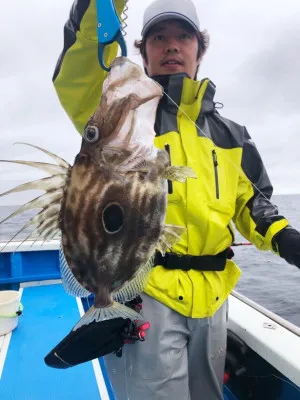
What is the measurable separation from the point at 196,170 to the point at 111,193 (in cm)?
95

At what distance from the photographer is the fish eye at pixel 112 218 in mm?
1613

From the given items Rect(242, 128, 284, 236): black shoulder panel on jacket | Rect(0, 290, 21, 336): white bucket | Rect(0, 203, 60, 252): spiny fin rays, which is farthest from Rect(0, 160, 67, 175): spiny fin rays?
Rect(0, 290, 21, 336): white bucket

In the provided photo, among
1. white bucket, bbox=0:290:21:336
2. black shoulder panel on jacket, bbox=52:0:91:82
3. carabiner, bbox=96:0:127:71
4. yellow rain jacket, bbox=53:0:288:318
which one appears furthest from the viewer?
white bucket, bbox=0:290:21:336

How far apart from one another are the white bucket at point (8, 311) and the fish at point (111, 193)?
3.05m

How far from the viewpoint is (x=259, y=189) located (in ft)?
9.16

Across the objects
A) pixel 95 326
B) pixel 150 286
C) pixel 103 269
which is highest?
pixel 103 269

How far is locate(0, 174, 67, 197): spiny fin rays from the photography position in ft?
5.35

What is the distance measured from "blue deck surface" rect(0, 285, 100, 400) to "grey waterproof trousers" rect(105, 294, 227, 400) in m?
1.44

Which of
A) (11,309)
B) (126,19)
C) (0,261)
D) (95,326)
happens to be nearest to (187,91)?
(126,19)

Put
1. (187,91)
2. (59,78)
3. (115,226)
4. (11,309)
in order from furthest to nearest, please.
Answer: (11,309), (187,91), (59,78), (115,226)

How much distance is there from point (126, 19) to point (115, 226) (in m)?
1.00

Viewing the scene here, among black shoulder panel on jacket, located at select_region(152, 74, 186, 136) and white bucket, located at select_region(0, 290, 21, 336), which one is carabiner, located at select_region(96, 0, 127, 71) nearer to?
black shoulder panel on jacket, located at select_region(152, 74, 186, 136)

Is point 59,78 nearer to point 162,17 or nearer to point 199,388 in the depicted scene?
point 162,17

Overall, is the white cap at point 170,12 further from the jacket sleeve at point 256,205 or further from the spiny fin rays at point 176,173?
the spiny fin rays at point 176,173
